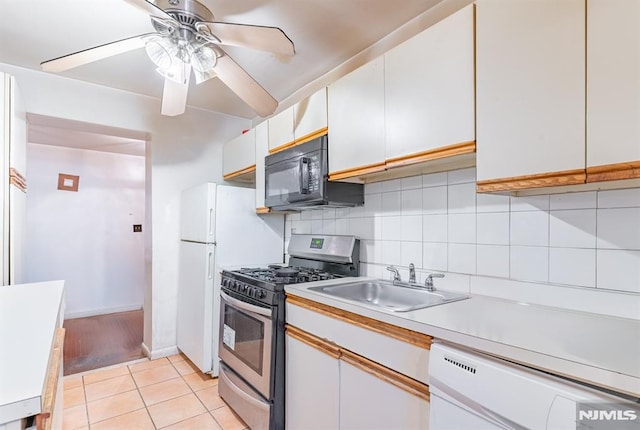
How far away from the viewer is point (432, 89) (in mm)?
1396

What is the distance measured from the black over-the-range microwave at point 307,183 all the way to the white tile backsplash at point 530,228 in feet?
3.15

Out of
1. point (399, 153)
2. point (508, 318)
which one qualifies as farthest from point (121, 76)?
point (508, 318)

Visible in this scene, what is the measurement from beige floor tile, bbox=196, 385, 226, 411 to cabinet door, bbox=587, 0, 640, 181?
242 centimetres

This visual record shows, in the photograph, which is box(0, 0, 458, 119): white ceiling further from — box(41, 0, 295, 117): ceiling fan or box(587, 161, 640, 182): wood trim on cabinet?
box(587, 161, 640, 182): wood trim on cabinet

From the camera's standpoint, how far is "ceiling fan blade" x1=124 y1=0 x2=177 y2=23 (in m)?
1.20

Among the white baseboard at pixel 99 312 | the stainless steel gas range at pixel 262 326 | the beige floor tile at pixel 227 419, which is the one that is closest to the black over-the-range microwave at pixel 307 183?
the stainless steel gas range at pixel 262 326

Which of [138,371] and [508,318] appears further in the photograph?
[138,371]

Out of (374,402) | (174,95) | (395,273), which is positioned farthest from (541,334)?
(174,95)

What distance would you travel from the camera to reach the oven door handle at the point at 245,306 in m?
1.82

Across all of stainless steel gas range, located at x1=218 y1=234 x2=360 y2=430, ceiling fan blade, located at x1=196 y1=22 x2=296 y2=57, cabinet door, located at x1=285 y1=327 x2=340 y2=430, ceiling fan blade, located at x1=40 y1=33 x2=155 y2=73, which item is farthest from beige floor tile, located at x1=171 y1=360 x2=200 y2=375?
ceiling fan blade, located at x1=196 y1=22 x2=296 y2=57

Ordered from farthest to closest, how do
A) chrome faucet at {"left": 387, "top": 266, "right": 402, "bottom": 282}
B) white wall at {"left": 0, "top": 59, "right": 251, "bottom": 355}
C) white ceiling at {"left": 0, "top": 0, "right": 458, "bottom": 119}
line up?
white wall at {"left": 0, "top": 59, "right": 251, "bottom": 355} < chrome faucet at {"left": 387, "top": 266, "right": 402, "bottom": 282} < white ceiling at {"left": 0, "top": 0, "right": 458, "bottom": 119}

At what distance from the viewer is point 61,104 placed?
256cm

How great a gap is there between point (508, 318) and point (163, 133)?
120 inches

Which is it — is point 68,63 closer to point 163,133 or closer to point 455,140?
point 163,133
